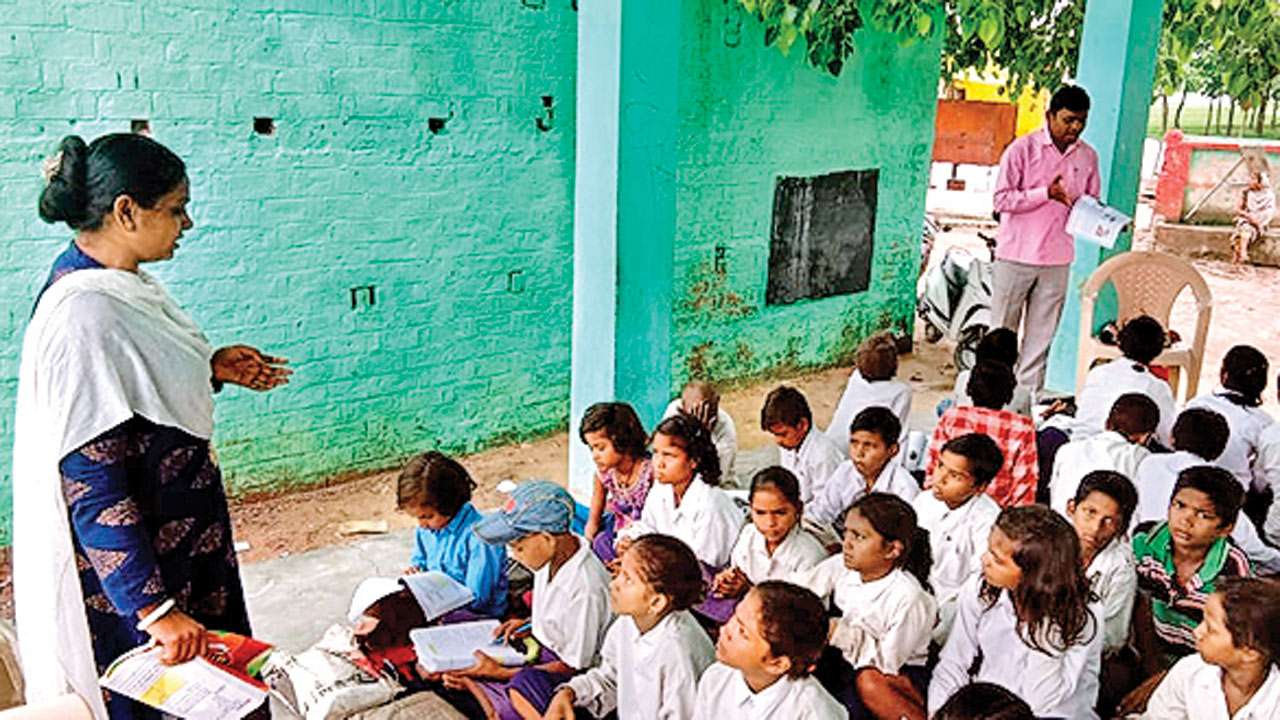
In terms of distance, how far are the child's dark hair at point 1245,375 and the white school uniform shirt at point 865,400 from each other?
1.36m

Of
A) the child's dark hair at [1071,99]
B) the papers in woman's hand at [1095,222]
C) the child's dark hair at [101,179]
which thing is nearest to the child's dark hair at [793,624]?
the child's dark hair at [101,179]

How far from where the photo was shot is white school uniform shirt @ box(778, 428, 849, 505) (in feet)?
15.5

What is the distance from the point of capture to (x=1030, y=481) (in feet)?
14.8

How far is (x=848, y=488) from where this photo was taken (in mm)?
4547

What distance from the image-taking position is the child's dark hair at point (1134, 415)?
4.37 meters

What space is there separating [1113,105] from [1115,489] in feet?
13.2

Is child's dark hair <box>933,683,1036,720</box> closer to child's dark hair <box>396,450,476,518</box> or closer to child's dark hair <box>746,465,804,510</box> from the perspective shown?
child's dark hair <box>746,465,804,510</box>

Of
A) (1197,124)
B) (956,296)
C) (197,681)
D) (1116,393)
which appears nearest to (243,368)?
(197,681)

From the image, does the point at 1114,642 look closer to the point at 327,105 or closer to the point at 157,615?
the point at 157,615

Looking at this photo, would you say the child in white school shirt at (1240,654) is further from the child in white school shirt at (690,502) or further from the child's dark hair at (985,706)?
the child in white school shirt at (690,502)

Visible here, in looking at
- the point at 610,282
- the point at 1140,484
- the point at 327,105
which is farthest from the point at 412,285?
the point at 1140,484

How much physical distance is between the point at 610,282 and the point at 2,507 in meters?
2.73

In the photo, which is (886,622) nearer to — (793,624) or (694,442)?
(793,624)

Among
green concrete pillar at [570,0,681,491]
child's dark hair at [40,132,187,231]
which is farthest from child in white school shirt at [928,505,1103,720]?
child's dark hair at [40,132,187,231]
